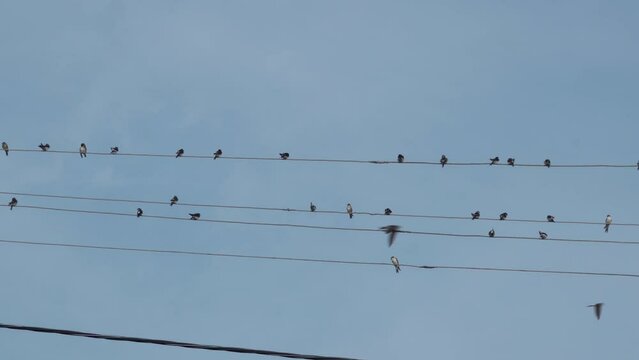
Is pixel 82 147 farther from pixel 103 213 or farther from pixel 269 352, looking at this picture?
pixel 269 352

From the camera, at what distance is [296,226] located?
2061cm

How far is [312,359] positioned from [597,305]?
15.5m

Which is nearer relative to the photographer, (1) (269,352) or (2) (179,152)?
(1) (269,352)

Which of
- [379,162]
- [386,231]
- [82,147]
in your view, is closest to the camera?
[386,231]

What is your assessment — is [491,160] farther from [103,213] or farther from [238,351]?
[238,351]

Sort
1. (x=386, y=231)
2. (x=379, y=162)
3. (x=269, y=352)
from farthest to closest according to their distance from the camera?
(x=379, y=162), (x=386, y=231), (x=269, y=352)

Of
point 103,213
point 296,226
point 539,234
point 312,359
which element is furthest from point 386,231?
point 539,234

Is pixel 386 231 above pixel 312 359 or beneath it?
above

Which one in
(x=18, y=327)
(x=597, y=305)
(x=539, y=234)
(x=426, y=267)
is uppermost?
(x=539, y=234)

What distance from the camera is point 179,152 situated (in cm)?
3862

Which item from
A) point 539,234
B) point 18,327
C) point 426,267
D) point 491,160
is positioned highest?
point 491,160

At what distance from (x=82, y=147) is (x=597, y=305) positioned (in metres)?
19.5

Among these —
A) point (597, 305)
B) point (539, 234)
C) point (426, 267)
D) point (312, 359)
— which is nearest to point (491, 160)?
point (539, 234)

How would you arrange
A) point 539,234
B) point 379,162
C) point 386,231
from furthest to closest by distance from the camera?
point 539,234 < point 379,162 < point 386,231
